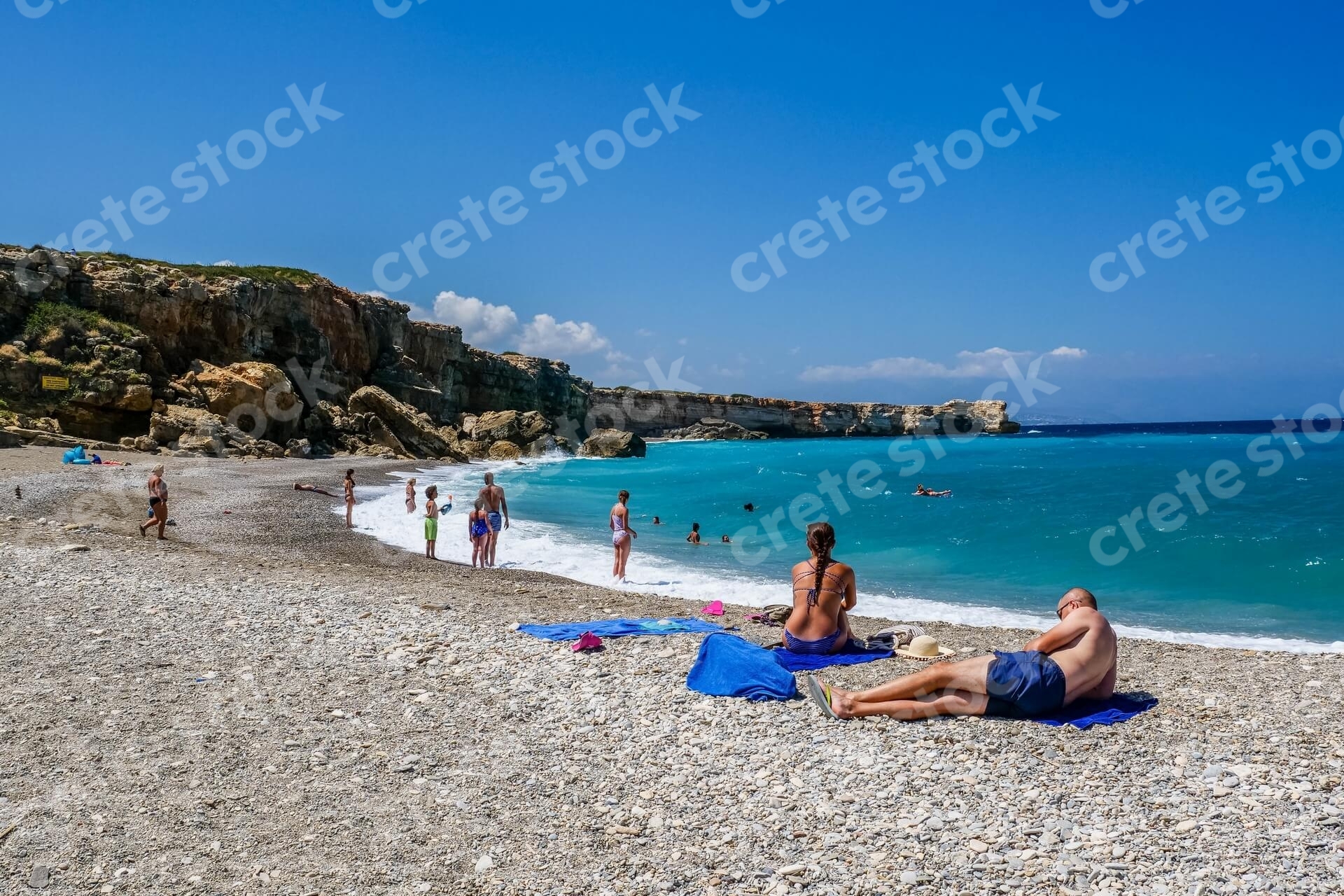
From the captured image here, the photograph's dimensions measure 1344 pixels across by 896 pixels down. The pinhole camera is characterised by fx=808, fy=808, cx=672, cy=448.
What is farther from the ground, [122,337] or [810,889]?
[122,337]

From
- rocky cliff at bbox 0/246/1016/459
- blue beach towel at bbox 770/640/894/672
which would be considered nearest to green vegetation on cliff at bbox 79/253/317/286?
rocky cliff at bbox 0/246/1016/459

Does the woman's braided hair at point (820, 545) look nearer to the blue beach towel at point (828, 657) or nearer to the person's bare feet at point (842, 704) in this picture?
the blue beach towel at point (828, 657)

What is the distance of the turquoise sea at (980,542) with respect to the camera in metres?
14.3

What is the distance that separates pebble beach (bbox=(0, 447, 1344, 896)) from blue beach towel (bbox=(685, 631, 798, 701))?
0.65 ft

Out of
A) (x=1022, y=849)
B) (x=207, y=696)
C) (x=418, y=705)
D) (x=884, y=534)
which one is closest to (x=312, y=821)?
(x=418, y=705)

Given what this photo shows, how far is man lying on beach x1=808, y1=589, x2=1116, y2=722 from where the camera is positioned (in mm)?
5949

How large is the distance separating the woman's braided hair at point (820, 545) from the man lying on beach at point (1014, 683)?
163 cm

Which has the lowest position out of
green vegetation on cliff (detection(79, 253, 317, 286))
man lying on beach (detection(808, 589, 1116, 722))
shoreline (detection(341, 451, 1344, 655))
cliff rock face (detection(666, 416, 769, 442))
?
shoreline (detection(341, 451, 1344, 655))

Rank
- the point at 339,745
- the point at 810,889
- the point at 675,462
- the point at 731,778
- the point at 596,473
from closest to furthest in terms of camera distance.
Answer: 1. the point at 810,889
2. the point at 731,778
3. the point at 339,745
4. the point at 596,473
5. the point at 675,462

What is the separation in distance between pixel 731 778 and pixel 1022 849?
1.75 meters

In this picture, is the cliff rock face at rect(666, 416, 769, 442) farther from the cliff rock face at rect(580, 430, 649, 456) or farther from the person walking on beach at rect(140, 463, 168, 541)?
the person walking on beach at rect(140, 463, 168, 541)

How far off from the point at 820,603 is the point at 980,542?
651 inches

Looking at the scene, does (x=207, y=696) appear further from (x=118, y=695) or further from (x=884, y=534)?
(x=884, y=534)

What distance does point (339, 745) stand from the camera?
5730 millimetres
